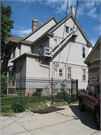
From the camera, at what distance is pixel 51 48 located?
16.7m

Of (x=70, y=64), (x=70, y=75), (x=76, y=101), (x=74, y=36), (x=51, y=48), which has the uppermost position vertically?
(x=74, y=36)

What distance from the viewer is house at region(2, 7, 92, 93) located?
16266 mm

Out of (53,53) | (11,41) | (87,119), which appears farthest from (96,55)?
(11,41)

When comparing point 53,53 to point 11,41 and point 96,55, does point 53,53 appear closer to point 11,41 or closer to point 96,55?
point 96,55

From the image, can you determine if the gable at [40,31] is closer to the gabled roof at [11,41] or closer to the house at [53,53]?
the house at [53,53]

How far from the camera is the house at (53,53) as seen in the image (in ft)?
53.4

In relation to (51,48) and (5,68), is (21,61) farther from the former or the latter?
(5,68)

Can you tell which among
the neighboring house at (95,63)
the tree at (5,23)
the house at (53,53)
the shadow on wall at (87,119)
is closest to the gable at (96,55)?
the neighboring house at (95,63)

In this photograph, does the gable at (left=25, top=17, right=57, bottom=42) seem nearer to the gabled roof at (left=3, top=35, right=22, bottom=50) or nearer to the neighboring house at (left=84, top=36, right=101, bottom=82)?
the gabled roof at (left=3, top=35, right=22, bottom=50)

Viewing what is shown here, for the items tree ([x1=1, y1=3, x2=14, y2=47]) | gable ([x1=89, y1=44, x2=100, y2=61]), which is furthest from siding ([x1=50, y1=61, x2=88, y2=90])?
tree ([x1=1, y1=3, x2=14, y2=47])

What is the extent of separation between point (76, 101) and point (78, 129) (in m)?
5.71

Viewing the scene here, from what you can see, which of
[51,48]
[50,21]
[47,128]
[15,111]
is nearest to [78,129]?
[47,128]

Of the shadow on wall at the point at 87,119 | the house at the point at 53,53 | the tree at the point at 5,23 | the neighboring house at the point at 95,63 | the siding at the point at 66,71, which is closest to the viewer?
the shadow on wall at the point at 87,119

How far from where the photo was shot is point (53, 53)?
53.6ft
